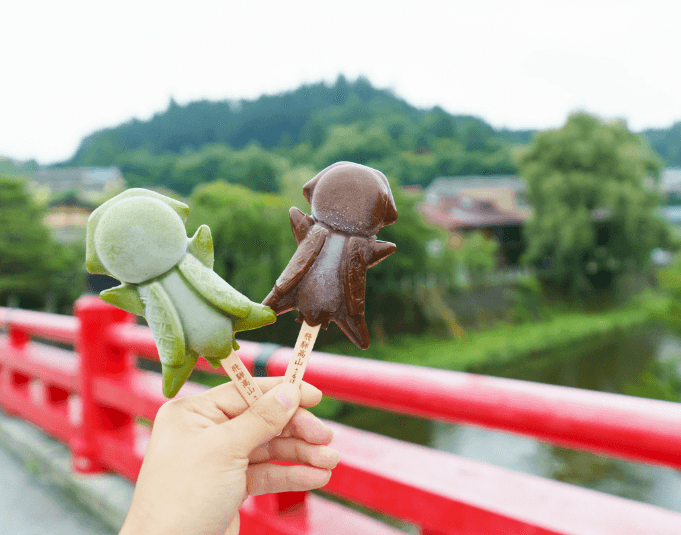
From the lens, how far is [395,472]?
1.32 metres

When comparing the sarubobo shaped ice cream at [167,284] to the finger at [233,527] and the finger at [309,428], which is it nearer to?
the finger at [309,428]

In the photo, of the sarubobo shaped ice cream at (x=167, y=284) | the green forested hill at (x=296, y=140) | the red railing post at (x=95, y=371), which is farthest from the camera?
the green forested hill at (x=296, y=140)

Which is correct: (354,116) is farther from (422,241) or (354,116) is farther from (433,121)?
(422,241)

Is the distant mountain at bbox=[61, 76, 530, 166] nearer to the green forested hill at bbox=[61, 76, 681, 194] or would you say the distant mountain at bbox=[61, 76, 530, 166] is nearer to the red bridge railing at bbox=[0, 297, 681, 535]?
the green forested hill at bbox=[61, 76, 681, 194]

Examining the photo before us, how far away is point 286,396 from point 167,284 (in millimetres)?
294

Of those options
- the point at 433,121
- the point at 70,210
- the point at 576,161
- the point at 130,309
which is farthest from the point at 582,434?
the point at 433,121

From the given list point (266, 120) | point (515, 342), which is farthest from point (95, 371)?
point (266, 120)

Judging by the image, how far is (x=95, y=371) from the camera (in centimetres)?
230

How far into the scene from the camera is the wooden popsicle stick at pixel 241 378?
3.08 ft

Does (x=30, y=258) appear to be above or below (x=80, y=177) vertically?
above

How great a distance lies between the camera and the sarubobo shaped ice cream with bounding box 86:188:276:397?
33.8 inches

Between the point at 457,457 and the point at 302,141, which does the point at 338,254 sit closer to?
the point at 457,457

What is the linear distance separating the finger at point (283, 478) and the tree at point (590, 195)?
18.9 m

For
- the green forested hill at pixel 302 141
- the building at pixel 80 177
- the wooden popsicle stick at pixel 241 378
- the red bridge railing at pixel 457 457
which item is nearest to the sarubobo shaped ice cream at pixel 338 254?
the wooden popsicle stick at pixel 241 378
